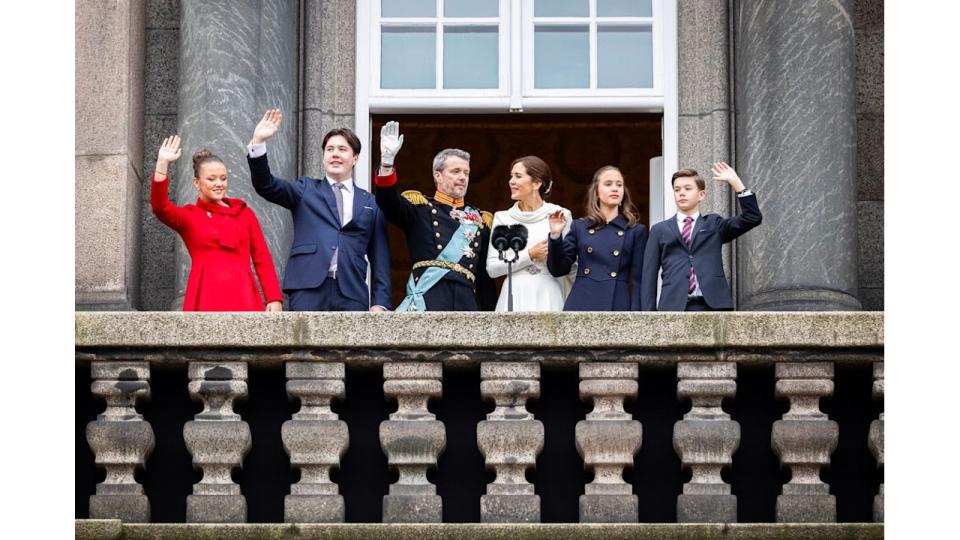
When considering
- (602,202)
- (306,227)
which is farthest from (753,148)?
(306,227)

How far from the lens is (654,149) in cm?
2302

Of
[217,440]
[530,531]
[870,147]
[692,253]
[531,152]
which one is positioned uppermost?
[531,152]

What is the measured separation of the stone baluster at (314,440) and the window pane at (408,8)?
18.7 feet

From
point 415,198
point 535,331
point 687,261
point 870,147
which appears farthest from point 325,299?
point 870,147

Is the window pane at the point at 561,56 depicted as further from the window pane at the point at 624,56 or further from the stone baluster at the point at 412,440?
the stone baluster at the point at 412,440

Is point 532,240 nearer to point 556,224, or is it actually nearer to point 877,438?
point 556,224

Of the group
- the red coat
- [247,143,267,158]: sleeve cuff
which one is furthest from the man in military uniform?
[247,143,267,158]: sleeve cuff

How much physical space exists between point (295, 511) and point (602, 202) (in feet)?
10.1

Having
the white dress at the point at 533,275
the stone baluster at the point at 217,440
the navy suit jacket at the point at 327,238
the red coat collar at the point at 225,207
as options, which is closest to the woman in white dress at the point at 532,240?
the white dress at the point at 533,275

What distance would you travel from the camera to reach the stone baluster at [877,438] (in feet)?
31.9

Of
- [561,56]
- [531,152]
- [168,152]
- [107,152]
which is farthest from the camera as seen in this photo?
[531,152]

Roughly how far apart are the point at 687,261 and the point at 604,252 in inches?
17.4

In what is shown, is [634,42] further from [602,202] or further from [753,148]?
[602,202]

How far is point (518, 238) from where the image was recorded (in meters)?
11.5
